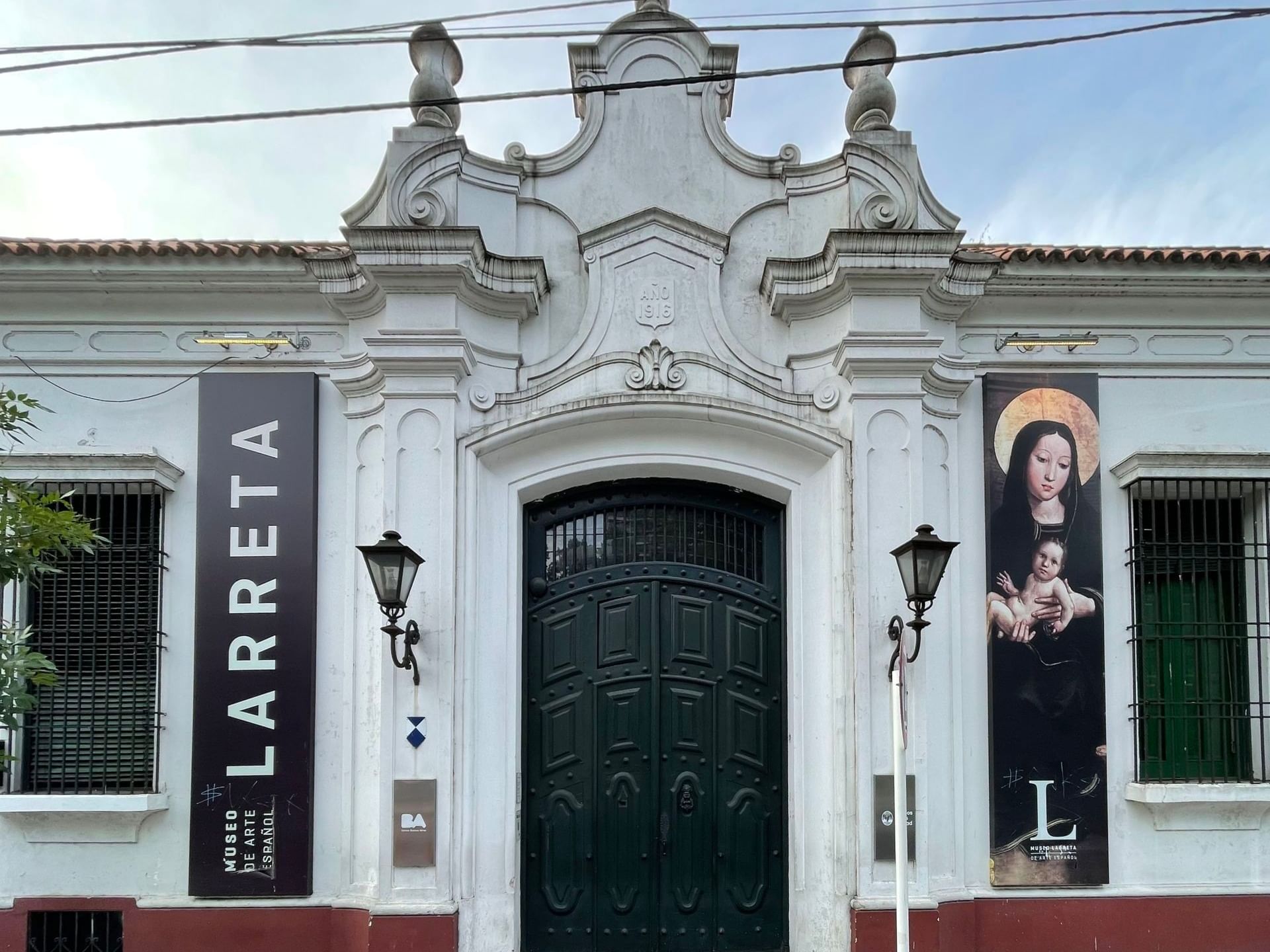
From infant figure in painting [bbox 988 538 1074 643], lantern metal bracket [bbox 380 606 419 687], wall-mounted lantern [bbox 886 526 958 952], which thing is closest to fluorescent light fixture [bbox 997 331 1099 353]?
infant figure in painting [bbox 988 538 1074 643]

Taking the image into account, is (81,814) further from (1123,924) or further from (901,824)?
(1123,924)

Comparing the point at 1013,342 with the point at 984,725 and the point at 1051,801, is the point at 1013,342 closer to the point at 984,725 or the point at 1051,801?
the point at 984,725

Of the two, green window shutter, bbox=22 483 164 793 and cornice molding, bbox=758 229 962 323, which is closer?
cornice molding, bbox=758 229 962 323

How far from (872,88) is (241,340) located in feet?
15.4

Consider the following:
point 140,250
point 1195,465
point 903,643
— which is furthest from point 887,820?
point 140,250

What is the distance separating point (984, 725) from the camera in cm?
690

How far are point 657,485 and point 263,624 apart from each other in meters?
2.81

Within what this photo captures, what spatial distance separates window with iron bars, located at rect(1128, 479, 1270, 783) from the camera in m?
7.04

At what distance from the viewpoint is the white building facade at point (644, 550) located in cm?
668

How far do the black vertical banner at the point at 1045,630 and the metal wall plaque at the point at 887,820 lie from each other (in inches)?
27.9

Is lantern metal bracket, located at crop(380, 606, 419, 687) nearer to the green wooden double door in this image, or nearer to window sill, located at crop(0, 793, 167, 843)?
the green wooden double door

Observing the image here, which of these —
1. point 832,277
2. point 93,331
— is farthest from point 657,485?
point 93,331

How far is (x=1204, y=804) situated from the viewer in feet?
22.3

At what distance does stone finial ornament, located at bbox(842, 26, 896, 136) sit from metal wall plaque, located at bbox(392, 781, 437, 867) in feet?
17.3
